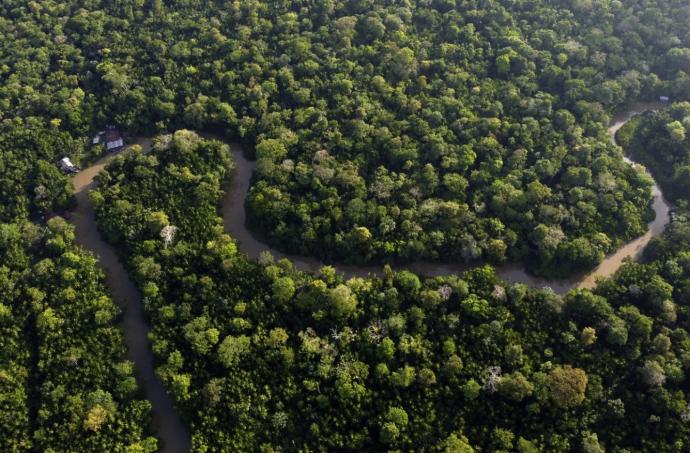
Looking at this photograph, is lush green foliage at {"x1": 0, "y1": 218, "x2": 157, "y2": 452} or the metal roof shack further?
the metal roof shack

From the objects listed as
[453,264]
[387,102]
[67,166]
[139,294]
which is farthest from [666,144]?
[67,166]

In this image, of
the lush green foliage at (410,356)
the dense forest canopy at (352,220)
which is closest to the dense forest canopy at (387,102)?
the dense forest canopy at (352,220)

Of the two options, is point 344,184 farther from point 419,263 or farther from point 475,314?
point 475,314

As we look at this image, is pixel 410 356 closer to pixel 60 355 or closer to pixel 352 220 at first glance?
pixel 352 220

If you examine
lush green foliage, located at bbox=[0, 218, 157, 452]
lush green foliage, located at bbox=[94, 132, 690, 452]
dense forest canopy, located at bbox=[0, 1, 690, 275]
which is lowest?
lush green foliage, located at bbox=[0, 218, 157, 452]

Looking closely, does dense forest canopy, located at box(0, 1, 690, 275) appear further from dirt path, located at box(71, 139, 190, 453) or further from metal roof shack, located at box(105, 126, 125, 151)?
dirt path, located at box(71, 139, 190, 453)

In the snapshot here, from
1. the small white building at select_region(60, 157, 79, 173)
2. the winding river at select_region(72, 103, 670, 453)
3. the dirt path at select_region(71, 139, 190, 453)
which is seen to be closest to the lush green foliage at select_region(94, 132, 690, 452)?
the dirt path at select_region(71, 139, 190, 453)

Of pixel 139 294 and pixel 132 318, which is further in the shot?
pixel 139 294
